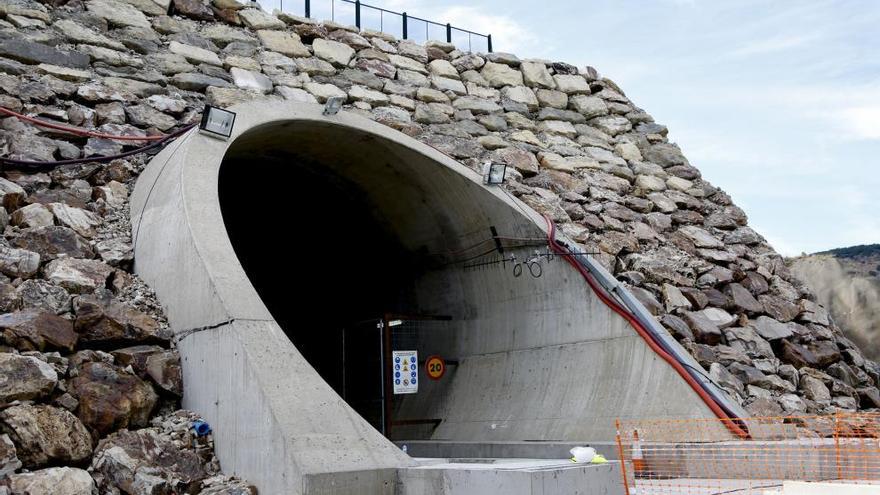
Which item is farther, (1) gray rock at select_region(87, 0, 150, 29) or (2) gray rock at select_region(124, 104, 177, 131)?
(1) gray rock at select_region(87, 0, 150, 29)

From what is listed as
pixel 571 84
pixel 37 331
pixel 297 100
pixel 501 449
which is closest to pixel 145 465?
pixel 37 331

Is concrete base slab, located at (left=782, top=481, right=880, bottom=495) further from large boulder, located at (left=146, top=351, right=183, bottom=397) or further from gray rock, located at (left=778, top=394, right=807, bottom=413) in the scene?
gray rock, located at (left=778, top=394, right=807, bottom=413)

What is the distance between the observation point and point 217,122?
835cm

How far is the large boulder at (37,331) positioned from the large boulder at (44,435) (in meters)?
0.66

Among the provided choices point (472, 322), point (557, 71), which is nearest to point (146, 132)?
point (472, 322)

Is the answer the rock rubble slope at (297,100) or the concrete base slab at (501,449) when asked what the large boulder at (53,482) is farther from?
the concrete base slab at (501,449)

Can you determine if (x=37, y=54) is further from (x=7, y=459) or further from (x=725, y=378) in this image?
(x=725, y=378)

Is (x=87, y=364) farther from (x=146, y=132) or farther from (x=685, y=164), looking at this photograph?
(x=685, y=164)

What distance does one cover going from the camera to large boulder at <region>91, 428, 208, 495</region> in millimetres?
5742

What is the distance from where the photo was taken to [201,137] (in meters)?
8.28

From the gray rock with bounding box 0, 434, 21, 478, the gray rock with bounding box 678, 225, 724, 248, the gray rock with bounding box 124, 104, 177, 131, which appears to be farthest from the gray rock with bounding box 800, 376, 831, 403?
the gray rock with bounding box 0, 434, 21, 478

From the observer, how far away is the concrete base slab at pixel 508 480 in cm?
534

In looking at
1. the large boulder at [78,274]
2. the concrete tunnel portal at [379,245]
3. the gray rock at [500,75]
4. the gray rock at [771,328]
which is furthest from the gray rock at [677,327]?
the large boulder at [78,274]

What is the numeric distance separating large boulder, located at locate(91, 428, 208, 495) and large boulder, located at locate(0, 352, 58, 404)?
566 millimetres
